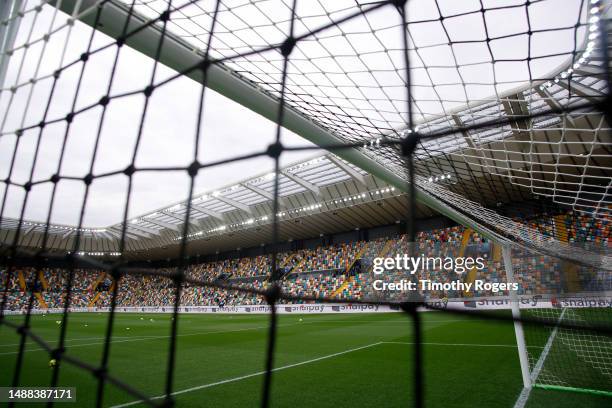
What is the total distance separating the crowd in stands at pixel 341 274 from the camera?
14.1 metres

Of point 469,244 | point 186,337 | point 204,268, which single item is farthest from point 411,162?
point 204,268

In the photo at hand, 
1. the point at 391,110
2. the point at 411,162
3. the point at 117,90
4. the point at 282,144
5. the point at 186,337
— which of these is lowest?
the point at 186,337

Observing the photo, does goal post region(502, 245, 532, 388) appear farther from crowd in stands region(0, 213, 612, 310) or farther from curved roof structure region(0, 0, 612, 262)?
crowd in stands region(0, 213, 612, 310)

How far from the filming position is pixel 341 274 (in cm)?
2461

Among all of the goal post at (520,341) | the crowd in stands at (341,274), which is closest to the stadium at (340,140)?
the goal post at (520,341)

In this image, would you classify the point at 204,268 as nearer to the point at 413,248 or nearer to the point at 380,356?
the point at 380,356

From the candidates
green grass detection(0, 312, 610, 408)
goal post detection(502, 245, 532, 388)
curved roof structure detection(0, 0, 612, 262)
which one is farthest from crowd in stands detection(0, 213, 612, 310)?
curved roof structure detection(0, 0, 612, 262)

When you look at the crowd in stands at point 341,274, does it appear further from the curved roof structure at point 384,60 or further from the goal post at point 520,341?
the curved roof structure at point 384,60

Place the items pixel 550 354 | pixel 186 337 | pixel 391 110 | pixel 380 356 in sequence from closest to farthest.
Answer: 1. pixel 391 110
2. pixel 550 354
3. pixel 380 356
4. pixel 186 337

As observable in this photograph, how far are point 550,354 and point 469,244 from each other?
14573 mm

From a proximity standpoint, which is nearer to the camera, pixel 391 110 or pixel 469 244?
pixel 391 110

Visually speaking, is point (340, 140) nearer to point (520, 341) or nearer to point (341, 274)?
point (520, 341)

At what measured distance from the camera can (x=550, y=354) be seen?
581 centimetres

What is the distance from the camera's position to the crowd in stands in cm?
1411
